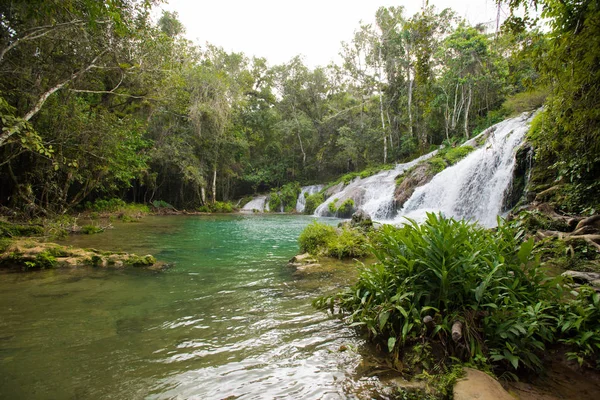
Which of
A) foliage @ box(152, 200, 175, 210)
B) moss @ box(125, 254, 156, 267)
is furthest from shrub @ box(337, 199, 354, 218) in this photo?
moss @ box(125, 254, 156, 267)

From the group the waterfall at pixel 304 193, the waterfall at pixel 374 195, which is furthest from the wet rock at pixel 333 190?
the waterfall at pixel 304 193

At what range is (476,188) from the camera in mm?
12391

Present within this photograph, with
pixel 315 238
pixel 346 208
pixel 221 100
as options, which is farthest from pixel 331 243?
pixel 221 100

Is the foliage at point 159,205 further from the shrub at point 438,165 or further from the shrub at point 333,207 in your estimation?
the shrub at point 438,165

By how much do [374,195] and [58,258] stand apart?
17.4 m

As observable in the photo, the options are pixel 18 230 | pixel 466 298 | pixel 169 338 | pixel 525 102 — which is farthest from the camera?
pixel 525 102

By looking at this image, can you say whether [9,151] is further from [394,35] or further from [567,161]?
[394,35]

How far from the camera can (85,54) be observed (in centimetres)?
877

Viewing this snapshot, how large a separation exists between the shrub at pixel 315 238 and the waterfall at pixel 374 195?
9910mm

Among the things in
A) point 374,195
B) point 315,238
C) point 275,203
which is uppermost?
point 374,195

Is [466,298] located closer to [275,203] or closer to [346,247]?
[346,247]

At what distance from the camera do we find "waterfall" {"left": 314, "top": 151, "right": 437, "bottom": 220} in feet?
58.6

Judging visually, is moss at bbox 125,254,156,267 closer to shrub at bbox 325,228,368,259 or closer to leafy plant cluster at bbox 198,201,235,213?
shrub at bbox 325,228,368,259

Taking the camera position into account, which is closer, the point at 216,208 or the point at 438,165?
the point at 438,165
